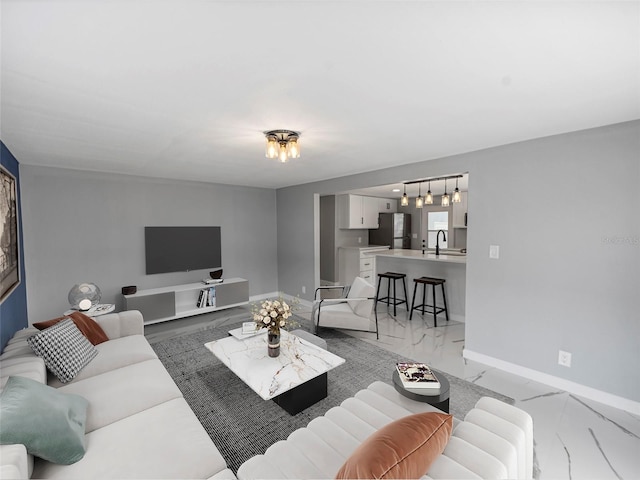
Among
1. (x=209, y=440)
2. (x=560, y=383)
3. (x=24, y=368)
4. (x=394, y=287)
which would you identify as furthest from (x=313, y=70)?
(x=394, y=287)

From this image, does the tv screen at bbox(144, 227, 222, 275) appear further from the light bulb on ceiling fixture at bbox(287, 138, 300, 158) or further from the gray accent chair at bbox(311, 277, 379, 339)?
the light bulb on ceiling fixture at bbox(287, 138, 300, 158)

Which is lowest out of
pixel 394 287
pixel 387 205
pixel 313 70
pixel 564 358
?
pixel 564 358

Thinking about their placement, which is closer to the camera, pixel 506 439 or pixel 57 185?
pixel 506 439

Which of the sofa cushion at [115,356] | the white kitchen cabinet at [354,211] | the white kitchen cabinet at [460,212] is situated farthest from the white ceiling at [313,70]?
the white kitchen cabinet at [460,212]

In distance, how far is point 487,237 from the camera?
10.3 ft

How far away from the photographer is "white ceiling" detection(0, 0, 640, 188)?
1.11m

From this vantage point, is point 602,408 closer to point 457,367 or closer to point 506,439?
point 457,367

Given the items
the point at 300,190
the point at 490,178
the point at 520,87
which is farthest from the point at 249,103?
the point at 300,190

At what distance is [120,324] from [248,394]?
4.96ft

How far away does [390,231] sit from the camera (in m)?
7.05

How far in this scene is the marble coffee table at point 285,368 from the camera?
211cm

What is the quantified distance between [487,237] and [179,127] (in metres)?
3.20

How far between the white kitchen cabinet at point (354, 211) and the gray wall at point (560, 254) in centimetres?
293

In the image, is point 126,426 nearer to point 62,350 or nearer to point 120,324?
point 62,350
